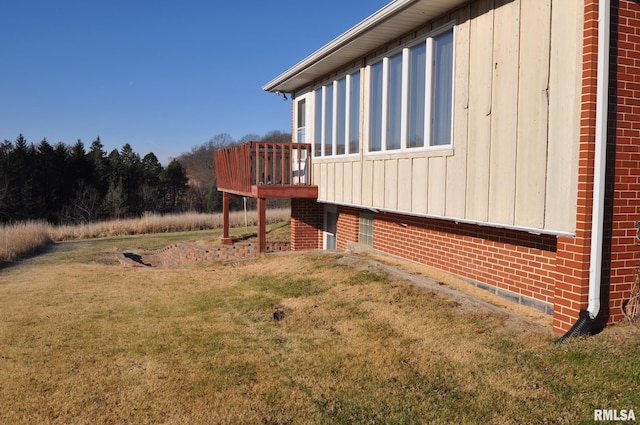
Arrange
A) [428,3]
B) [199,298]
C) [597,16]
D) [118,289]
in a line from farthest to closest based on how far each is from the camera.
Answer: [118,289] → [199,298] → [428,3] → [597,16]

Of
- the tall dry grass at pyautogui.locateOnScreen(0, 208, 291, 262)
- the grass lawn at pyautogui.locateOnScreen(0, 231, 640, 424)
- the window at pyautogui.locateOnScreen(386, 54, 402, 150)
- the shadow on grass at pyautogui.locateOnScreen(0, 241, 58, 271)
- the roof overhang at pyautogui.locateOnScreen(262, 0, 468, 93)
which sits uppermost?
the roof overhang at pyautogui.locateOnScreen(262, 0, 468, 93)

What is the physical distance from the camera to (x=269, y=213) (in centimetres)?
2692

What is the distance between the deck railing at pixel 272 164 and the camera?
12133mm

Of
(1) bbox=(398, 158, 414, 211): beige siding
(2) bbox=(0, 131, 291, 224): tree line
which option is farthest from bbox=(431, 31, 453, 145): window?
(2) bbox=(0, 131, 291, 224): tree line

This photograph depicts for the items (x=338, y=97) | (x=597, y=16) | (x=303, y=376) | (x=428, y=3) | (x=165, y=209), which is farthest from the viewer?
(x=165, y=209)

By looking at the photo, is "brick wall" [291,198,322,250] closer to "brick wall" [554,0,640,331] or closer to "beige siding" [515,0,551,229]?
"beige siding" [515,0,551,229]

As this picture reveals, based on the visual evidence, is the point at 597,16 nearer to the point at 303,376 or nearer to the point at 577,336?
the point at 577,336

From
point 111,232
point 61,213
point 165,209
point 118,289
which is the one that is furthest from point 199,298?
point 165,209

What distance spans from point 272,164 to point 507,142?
742 centimetres

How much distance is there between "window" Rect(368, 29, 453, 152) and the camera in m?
7.11

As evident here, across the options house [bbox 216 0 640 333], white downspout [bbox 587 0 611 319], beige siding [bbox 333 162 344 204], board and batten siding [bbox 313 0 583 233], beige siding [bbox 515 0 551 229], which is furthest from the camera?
beige siding [bbox 333 162 344 204]

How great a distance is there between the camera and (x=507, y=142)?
578 centimetres

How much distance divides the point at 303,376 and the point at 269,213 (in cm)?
2221

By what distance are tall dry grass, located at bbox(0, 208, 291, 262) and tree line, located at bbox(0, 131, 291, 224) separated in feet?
45.9
